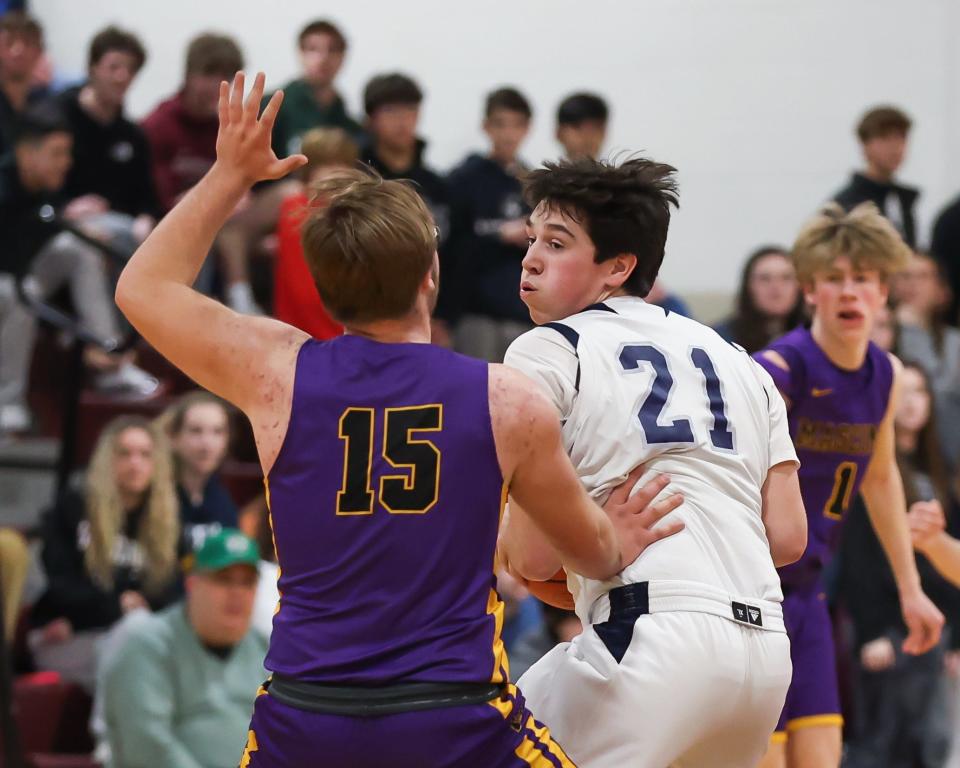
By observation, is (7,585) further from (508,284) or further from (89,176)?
(508,284)

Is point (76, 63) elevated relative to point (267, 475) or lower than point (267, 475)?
elevated

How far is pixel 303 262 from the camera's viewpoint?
7.72 metres

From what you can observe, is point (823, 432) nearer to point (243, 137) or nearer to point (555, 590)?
point (555, 590)

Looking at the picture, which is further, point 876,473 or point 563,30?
point 563,30

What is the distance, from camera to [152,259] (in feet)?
9.98

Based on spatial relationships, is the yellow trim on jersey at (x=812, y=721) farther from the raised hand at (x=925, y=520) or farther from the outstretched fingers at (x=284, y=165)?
the outstretched fingers at (x=284, y=165)

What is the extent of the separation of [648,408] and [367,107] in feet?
18.1

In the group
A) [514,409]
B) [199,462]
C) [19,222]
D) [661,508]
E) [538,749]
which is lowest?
[199,462]

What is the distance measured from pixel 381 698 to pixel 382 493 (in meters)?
0.35

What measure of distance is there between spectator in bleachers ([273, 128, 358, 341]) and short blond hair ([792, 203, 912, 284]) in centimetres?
310

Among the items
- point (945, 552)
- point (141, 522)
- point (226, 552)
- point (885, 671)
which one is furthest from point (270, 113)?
point (885, 671)

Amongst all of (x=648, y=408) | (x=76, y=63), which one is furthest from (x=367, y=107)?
(x=648, y=408)

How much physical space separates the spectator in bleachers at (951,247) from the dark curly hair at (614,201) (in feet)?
22.1

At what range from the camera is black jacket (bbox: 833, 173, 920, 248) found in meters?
9.44
